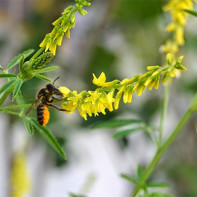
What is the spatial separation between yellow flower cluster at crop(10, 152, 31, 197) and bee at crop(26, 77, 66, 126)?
631mm

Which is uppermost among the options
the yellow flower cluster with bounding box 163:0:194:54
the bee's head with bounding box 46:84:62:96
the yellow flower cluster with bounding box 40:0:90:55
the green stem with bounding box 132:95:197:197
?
the yellow flower cluster with bounding box 163:0:194:54

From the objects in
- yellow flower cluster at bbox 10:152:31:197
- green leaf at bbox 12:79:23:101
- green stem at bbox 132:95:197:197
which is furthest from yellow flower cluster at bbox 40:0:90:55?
yellow flower cluster at bbox 10:152:31:197

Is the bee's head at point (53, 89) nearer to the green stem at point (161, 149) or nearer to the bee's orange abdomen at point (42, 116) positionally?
the bee's orange abdomen at point (42, 116)

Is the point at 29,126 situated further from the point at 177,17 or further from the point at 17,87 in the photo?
the point at 177,17

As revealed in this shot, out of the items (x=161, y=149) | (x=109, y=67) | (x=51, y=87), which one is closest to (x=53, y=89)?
(x=51, y=87)

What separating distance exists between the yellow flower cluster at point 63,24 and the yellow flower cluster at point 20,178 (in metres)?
0.72

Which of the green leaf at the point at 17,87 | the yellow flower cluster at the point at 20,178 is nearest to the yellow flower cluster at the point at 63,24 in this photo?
the green leaf at the point at 17,87

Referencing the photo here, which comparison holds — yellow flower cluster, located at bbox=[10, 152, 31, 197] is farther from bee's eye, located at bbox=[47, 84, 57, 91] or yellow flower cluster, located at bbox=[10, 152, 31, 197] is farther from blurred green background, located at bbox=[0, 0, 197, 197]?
bee's eye, located at bbox=[47, 84, 57, 91]

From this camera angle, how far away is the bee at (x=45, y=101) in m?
0.42

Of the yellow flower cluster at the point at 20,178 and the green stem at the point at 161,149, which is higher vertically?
the yellow flower cluster at the point at 20,178

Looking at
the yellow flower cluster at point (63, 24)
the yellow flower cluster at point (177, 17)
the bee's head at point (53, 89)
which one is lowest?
the bee's head at point (53, 89)

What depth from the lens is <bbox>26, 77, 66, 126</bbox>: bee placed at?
16.4 inches

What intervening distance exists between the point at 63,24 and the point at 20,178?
2.46 feet

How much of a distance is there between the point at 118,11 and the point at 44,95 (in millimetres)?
1018
